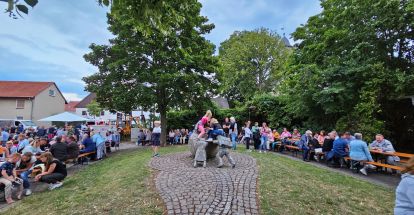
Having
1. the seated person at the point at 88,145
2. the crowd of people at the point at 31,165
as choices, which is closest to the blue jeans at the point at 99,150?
the seated person at the point at 88,145

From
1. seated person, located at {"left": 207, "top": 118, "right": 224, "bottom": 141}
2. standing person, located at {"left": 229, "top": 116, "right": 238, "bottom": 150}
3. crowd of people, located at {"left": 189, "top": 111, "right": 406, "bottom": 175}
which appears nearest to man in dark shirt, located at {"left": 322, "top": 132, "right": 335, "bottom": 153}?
crowd of people, located at {"left": 189, "top": 111, "right": 406, "bottom": 175}

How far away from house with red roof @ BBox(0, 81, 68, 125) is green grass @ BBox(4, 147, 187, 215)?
35.5 metres

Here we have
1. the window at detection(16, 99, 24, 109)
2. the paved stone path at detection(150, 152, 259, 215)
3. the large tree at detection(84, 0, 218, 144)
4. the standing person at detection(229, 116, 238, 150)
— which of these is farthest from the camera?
the window at detection(16, 99, 24, 109)

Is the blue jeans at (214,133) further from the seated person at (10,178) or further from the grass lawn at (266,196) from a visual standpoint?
the seated person at (10,178)

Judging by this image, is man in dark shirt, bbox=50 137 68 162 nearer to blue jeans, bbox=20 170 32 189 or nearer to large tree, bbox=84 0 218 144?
blue jeans, bbox=20 170 32 189

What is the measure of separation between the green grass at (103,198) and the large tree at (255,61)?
30.6 meters

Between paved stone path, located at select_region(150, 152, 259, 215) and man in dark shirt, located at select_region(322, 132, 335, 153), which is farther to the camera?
man in dark shirt, located at select_region(322, 132, 335, 153)

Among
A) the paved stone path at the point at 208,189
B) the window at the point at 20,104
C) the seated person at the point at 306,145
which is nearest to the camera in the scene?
the paved stone path at the point at 208,189

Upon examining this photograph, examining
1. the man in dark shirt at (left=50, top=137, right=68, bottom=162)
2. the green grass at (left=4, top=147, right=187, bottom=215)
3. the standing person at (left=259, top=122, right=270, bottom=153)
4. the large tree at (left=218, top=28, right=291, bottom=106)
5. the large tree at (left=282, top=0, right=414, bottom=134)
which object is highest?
the large tree at (left=218, top=28, right=291, bottom=106)

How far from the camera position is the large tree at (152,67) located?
53.9 ft

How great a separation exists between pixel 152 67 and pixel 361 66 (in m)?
11.2

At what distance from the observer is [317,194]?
663 centimetres

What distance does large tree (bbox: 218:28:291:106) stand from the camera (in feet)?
125

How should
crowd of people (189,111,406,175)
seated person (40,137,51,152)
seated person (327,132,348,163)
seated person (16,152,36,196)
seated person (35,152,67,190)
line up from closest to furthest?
seated person (35,152,67,190) < seated person (16,152,36,196) < crowd of people (189,111,406,175) < seated person (327,132,348,163) < seated person (40,137,51,152)
